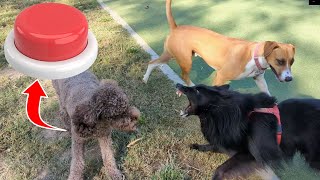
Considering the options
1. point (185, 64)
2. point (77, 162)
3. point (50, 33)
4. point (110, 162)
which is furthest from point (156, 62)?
point (50, 33)

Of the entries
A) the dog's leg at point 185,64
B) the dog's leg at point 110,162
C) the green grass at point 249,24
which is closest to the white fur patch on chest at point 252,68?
the green grass at point 249,24

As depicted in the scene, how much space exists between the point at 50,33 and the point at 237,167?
6.95 feet

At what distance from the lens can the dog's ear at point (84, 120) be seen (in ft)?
7.53

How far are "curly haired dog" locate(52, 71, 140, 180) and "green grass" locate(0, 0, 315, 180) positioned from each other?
218 millimetres

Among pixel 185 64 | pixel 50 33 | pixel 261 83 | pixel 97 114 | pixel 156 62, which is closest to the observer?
pixel 50 33

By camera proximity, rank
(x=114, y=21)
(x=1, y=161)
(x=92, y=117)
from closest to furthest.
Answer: (x=92, y=117), (x=1, y=161), (x=114, y=21)

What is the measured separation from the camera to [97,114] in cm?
229

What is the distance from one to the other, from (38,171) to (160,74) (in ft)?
6.51

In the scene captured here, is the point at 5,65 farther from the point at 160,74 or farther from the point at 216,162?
the point at 216,162

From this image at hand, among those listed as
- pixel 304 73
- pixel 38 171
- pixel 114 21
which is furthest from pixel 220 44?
pixel 114 21

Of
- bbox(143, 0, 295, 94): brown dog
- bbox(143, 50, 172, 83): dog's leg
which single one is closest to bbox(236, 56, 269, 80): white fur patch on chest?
bbox(143, 0, 295, 94): brown dog

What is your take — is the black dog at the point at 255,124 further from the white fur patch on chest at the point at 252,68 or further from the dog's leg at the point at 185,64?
the dog's leg at the point at 185,64

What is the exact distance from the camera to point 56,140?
11.1 feet

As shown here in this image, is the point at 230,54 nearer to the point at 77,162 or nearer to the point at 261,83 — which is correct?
the point at 261,83
